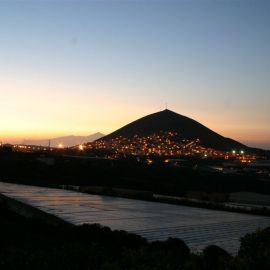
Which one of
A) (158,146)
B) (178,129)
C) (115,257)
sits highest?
(178,129)

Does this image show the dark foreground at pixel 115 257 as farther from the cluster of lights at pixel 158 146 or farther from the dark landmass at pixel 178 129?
the dark landmass at pixel 178 129


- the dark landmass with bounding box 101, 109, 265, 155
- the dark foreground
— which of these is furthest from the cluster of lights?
the dark foreground

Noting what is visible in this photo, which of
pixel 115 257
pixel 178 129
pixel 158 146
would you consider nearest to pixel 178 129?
pixel 178 129

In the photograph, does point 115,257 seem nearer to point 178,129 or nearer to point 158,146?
point 158,146

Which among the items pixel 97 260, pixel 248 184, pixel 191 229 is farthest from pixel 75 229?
pixel 248 184

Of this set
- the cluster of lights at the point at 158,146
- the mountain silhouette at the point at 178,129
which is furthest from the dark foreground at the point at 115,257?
the mountain silhouette at the point at 178,129

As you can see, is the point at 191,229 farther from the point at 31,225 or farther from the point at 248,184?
the point at 248,184

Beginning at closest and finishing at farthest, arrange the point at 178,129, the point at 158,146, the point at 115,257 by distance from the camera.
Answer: the point at 115,257
the point at 158,146
the point at 178,129

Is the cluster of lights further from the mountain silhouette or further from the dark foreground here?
the dark foreground
